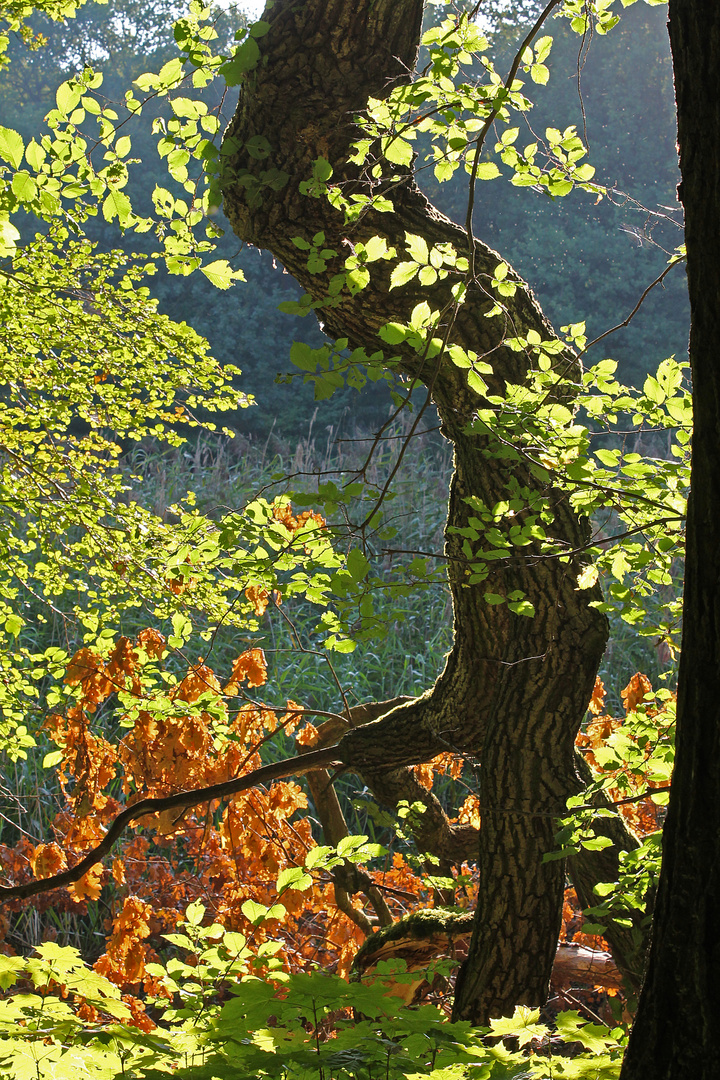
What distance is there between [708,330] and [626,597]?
Answer: 2.71 feet

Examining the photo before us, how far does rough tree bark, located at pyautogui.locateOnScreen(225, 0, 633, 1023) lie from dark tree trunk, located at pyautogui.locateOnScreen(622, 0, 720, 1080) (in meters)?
1.06

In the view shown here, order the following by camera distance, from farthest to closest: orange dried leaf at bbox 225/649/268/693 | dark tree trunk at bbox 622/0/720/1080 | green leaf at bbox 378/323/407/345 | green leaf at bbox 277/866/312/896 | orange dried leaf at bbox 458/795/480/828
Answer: orange dried leaf at bbox 458/795/480/828 → orange dried leaf at bbox 225/649/268/693 → green leaf at bbox 277/866/312/896 → green leaf at bbox 378/323/407/345 → dark tree trunk at bbox 622/0/720/1080

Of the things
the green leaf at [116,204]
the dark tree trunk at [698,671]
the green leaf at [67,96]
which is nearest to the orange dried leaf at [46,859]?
the green leaf at [116,204]

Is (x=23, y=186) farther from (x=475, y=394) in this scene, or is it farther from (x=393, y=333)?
(x=475, y=394)

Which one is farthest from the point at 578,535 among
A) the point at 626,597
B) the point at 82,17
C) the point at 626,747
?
the point at 82,17

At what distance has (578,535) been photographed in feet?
6.76

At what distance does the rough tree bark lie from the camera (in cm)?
197

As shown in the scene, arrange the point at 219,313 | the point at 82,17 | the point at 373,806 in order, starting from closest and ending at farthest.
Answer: the point at 373,806, the point at 219,313, the point at 82,17

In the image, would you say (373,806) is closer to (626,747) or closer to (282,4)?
(626,747)

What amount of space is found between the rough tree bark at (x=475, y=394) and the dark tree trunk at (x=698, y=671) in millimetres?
1064

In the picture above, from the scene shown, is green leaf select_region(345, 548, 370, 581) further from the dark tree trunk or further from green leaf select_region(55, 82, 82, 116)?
green leaf select_region(55, 82, 82, 116)

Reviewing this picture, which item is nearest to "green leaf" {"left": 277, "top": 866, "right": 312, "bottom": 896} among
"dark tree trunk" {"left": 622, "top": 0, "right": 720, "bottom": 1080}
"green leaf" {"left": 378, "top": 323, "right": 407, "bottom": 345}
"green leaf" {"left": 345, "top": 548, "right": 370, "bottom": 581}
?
"green leaf" {"left": 345, "top": 548, "right": 370, "bottom": 581}

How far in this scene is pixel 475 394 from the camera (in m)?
2.03

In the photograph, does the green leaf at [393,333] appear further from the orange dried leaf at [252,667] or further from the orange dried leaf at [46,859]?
the orange dried leaf at [46,859]
